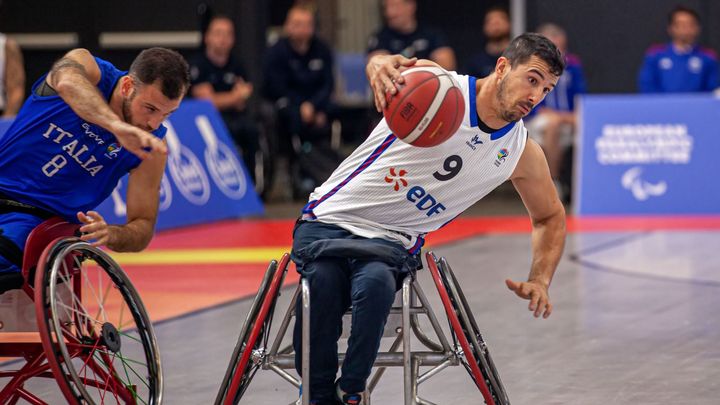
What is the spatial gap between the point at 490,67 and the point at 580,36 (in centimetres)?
375

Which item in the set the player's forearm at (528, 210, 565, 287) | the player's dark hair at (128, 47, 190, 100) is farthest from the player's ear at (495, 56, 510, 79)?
the player's dark hair at (128, 47, 190, 100)

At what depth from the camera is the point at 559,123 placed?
519 inches

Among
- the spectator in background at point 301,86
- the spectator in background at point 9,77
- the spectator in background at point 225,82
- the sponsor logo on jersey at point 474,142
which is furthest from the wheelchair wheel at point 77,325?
the spectator in background at point 301,86

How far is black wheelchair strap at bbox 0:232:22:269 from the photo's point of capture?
173 inches

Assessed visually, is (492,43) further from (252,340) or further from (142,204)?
(252,340)

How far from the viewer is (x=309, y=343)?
13.5ft

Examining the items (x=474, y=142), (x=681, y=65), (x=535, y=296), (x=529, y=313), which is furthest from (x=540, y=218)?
(x=681, y=65)

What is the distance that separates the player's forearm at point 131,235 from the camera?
4.55 meters

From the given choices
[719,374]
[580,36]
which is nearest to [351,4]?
[580,36]

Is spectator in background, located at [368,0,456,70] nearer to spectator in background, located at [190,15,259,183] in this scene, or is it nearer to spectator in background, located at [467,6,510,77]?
spectator in background, located at [467,6,510,77]

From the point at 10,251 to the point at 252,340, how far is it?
3.20 ft

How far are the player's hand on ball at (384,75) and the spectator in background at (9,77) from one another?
6.88 metres

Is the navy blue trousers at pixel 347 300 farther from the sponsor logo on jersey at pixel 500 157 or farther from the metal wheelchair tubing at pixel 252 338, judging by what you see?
the sponsor logo on jersey at pixel 500 157

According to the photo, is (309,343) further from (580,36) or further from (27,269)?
(580,36)
